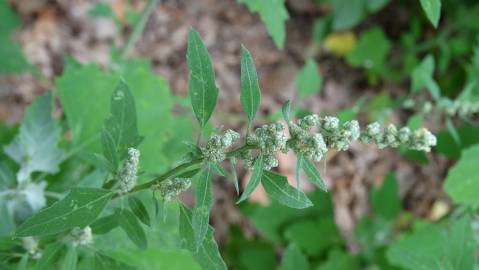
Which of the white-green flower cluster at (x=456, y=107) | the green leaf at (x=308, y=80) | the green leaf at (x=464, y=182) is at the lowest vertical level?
the green leaf at (x=464, y=182)

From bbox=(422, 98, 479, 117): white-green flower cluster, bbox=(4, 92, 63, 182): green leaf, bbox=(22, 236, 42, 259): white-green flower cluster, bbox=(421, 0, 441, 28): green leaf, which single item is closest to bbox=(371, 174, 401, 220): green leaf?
bbox=(422, 98, 479, 117): white-green flower cluster

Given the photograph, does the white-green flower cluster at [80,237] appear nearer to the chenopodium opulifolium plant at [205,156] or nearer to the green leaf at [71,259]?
the green leaf at [71,259]

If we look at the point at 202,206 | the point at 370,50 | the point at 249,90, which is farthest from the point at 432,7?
the point at 370,50

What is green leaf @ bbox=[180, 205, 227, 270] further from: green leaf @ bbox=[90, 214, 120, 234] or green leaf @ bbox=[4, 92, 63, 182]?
green leaf @ bbox=[4, 92, 63, 182]

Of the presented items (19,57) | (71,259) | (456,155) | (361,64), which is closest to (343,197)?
(361,64)

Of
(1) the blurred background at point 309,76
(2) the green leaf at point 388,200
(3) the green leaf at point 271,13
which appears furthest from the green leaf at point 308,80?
(3) the green leaf at point 271,13
